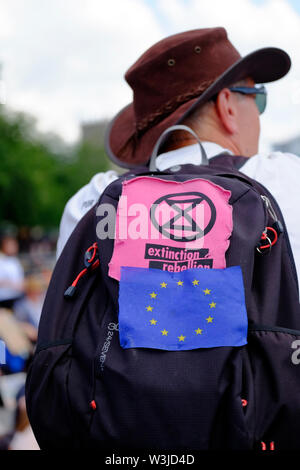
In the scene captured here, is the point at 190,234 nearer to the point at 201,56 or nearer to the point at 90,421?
the point at 90,421

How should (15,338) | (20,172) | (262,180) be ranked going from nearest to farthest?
(262,180), (15,338), (20,172)

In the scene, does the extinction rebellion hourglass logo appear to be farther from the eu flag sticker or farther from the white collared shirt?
the white collared shirt

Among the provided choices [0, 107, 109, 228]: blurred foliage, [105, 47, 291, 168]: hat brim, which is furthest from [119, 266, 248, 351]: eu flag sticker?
[0, 107, 109, 228]: blurred foliage

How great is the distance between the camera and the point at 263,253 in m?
1.38

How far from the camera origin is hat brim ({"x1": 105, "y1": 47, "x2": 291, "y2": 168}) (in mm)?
1845

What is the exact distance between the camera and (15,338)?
5238mm

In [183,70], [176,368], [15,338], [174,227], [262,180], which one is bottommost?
[15,338]

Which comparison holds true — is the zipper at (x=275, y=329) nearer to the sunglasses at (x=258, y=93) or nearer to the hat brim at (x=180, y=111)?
the hat brim at (x=180, y=111)

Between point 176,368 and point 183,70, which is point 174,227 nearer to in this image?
point 176,368

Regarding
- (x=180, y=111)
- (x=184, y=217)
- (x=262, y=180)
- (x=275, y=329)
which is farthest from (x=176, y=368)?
(x=180, y=111)

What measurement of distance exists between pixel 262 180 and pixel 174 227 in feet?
1.25

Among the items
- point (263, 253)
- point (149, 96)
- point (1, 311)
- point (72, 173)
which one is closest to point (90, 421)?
point (263, 253)

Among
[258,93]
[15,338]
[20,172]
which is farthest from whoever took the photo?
[20,172]

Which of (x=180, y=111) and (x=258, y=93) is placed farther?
(x=258, y=93)
